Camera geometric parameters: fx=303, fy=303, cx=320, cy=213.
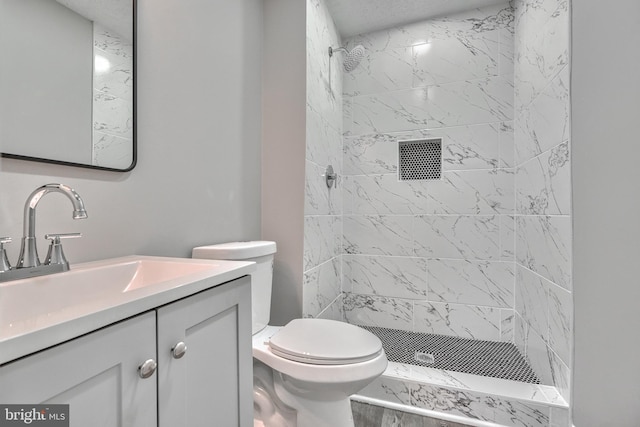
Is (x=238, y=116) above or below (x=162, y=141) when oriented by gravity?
above

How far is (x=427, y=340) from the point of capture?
2068 millimetres

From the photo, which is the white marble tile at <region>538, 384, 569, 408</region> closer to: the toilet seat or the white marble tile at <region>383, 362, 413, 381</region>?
the white marble tile at <region>383, 362, 413, 381</region>

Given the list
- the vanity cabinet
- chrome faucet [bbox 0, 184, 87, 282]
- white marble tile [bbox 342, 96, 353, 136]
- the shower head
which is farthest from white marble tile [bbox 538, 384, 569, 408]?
the shower head

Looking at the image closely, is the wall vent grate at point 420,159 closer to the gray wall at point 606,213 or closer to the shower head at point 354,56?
the shower head at point 354,56

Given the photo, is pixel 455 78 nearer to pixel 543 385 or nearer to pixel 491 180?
pixel 491 180

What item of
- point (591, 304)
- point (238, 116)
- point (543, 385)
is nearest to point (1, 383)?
point (238, 116)


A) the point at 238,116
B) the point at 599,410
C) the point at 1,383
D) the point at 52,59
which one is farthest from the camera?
the point at 238,116

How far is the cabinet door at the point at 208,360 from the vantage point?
1.97ft

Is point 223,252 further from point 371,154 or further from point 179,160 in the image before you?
point 371,154

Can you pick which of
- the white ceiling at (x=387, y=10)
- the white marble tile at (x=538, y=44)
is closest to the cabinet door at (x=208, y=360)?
the white marble tile at (x=538, y=44)

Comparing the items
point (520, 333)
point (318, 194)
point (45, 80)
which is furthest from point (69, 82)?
point (520, 333)

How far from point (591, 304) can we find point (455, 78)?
5.39 feet

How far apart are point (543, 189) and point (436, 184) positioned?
745 millimetres

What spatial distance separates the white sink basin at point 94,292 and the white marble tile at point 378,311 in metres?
1.68
